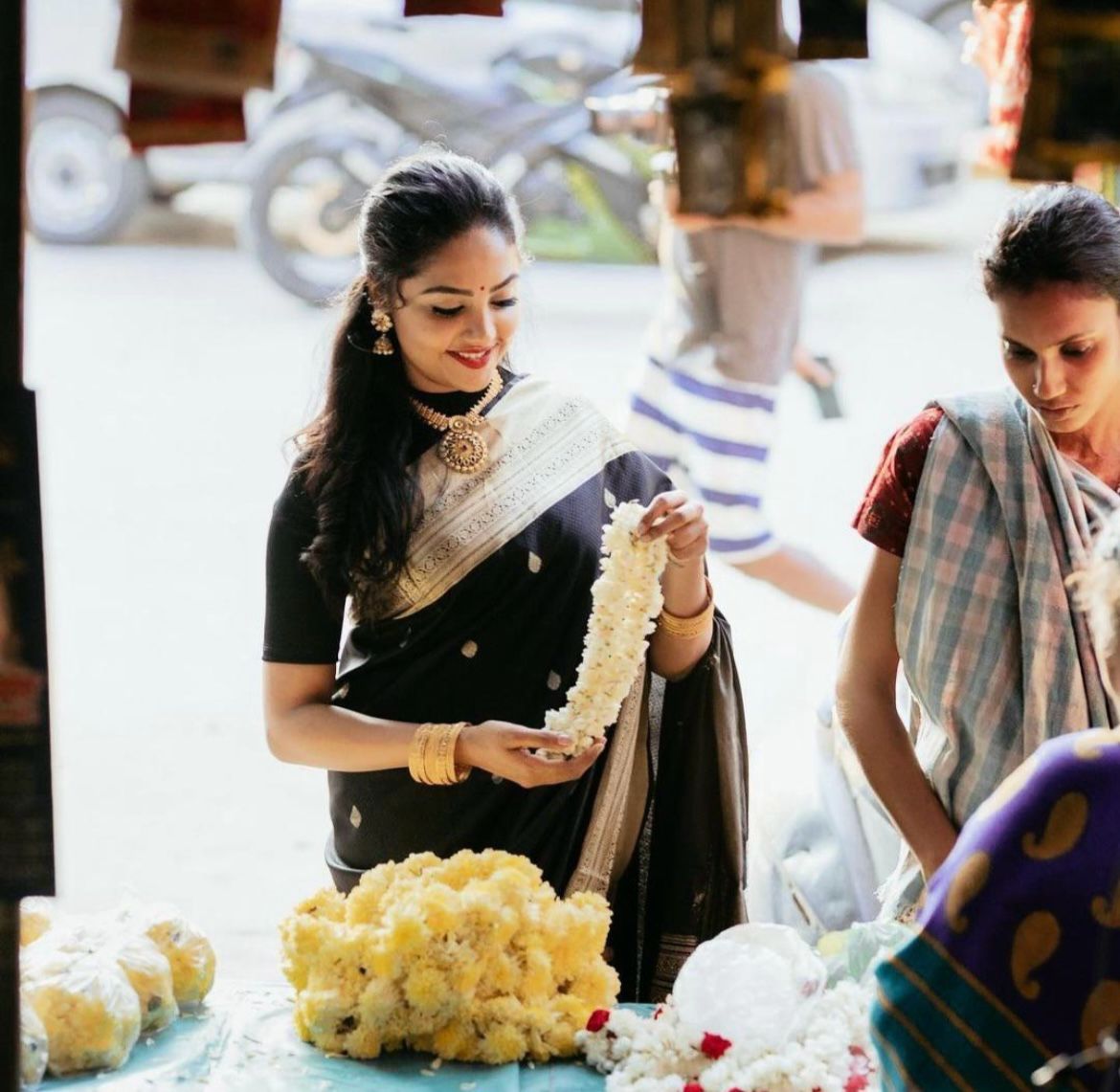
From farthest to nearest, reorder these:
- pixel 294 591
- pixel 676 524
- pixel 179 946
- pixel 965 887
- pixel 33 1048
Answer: pixel 294 591 < pixel 676 524 < pixel 179 946 < pixel 33 1048 < pixel 965 887

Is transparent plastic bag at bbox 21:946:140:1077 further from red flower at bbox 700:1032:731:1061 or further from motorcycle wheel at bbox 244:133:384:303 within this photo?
motorcycle wheel at bbox 244:133:384:303

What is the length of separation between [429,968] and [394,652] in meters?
0.61

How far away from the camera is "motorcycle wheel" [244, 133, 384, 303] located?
837 cm

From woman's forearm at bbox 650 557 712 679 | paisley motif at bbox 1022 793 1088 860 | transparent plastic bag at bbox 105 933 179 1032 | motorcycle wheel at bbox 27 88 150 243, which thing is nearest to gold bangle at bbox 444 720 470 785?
woman's forearm at bbox 650 557 712 679

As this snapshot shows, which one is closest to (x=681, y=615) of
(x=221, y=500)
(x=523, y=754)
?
(x=523, y=754)

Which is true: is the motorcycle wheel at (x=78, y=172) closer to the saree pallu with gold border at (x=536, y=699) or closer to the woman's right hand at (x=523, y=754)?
the saree pallu with gold border at (x=536, y=699)

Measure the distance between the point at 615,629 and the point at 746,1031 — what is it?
0.57 metres

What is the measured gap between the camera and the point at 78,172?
7.93 metres

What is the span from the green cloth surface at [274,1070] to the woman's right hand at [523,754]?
0.41 meters

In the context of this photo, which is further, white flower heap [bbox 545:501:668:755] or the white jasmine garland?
white flower heap [bbox 545:501:668:755]

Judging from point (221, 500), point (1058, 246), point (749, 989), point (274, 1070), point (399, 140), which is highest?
point (399, 140)

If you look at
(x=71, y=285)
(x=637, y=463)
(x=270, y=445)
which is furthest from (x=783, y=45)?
(x=71, y=285)

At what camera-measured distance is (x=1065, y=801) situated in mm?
1696

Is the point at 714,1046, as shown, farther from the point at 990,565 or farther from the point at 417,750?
the point at 990,565
